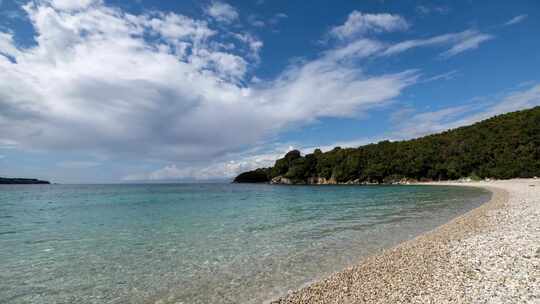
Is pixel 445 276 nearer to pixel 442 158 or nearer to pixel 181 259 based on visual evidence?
pixel 181 259

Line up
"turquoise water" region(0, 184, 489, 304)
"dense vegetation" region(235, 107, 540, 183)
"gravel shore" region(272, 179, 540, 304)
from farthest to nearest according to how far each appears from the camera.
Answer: "dense vegetation" region(235, 107, 540, 183), "turquoise water" region(0, 184, 489, 304), "gravel shore" region(272, 179, 540, 304)

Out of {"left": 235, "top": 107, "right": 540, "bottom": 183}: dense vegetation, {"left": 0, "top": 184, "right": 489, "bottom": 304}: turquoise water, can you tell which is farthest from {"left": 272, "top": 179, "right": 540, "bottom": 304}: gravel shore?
{"left": 235, "top": 107, "right": 540, "bottom": 183}: dense vegetation

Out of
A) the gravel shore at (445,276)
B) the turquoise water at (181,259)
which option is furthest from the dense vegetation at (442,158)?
the gravel shore at (445,276)

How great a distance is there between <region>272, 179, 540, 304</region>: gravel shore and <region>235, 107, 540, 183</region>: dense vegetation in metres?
106

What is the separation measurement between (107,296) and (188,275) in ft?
8.23

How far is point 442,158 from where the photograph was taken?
117562mm

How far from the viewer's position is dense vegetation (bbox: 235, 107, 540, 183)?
95875mm

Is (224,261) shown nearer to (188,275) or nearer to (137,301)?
(188,275)

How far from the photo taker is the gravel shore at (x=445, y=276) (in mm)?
6595

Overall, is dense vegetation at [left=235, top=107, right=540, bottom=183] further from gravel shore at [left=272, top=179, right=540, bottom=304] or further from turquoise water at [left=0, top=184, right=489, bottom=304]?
gravel shore at [left=272, top=179, right=540, bottom=304]

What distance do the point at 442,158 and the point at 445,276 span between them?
12675 centimetres

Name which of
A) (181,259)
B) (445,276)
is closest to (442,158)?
(445,276)

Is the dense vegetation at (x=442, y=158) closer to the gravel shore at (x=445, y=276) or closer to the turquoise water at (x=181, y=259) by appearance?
the turquoise water at (x=181, y=259)

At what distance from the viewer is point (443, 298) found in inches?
253
